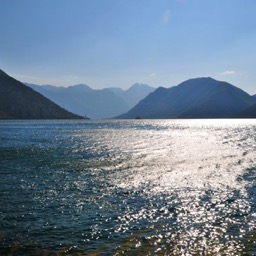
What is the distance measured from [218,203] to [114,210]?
9.28 meters

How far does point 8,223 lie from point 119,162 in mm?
32387

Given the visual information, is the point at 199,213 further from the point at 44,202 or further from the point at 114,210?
the point at 44,202

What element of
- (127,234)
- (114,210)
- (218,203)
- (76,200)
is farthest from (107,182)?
(127,234)

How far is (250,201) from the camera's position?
27703 millimetres

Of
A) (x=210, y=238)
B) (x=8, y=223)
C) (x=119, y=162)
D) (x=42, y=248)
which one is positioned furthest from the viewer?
(x=119, y=162)

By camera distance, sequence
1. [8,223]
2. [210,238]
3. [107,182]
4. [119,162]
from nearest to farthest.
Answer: [210,238] → [8,223] → [107,182] → [119,162]

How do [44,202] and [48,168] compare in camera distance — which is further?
[48,168]

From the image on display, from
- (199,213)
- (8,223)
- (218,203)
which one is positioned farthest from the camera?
(218,203)

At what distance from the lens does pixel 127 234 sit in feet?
63.9

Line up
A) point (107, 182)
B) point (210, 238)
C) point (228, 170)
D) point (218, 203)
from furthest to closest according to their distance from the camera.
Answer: point (228, 170) < point (107, 182) < point (218, 203) < point (210, 238)

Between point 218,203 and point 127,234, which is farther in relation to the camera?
point 218,203

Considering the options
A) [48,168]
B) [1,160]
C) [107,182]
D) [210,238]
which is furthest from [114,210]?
[1,160]

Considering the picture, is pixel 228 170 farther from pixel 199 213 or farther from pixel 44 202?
pixel 44 202

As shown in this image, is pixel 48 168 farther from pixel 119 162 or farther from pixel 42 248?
pixel 42 248
